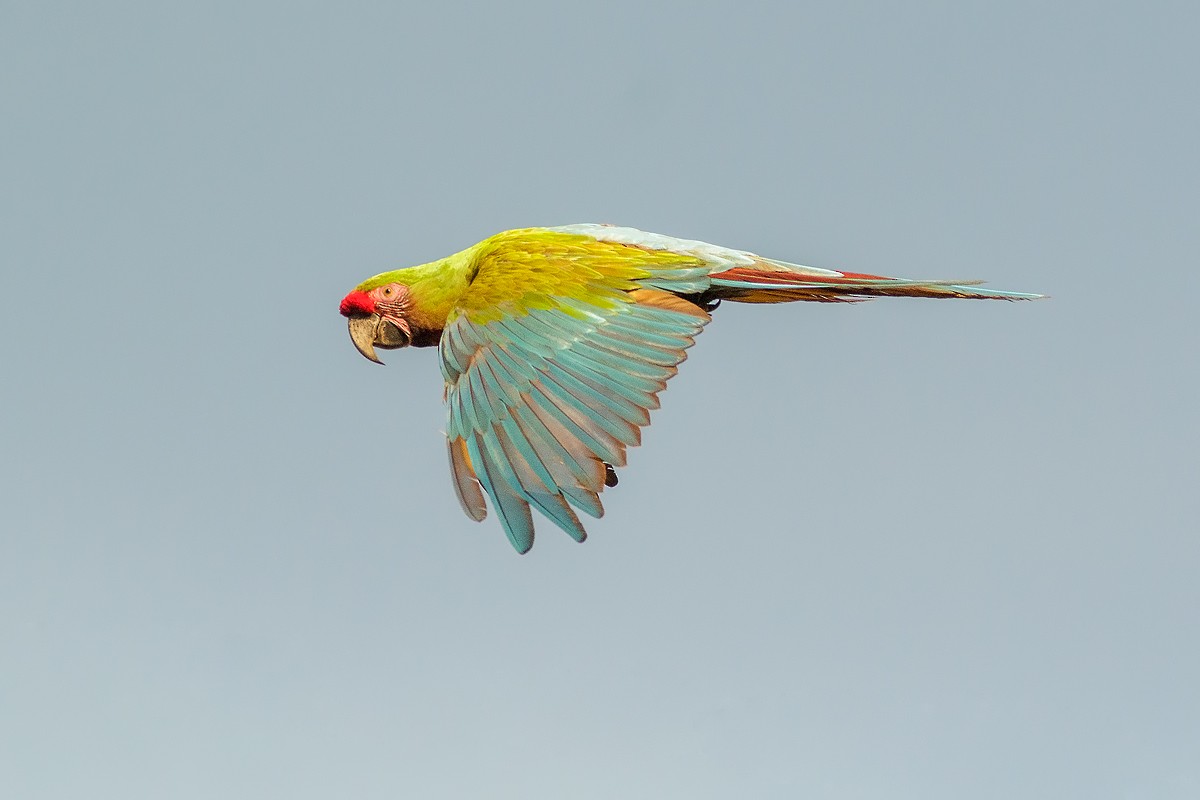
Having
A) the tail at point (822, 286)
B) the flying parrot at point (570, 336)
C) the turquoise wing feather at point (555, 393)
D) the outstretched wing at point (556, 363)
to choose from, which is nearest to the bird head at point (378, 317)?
the flying parrot at point (570, 336)

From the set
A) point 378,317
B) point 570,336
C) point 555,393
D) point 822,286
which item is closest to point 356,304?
point 378,317

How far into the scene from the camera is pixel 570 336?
7.60 m

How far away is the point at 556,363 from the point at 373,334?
8.91 ft

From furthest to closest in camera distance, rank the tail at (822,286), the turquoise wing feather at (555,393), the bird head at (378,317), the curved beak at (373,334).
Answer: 1. the curved beak at (373,334)
2. the bird head at (378,317)
3. the tail at (822,286)
4. the turquoise wing feather at (555,393)

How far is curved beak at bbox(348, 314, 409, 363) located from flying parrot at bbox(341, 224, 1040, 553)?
1.67 ft

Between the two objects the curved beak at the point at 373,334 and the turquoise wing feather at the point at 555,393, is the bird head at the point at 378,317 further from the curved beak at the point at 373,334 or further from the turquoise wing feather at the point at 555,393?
the turquoise wing feather at the point at 555,393

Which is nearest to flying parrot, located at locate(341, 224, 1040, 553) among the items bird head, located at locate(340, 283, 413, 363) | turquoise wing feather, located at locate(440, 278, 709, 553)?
turquoise wing feather, located at locate(440, 278, 709, 553)

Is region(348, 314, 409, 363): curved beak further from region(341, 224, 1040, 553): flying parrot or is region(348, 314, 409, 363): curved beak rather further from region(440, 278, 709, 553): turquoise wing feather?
region(440, 278, 709, 553): turquoise wing feather

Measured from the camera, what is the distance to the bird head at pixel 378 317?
375 inches

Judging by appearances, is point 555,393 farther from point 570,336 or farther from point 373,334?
point 373,334

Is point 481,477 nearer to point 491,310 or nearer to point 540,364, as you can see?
point 540,364

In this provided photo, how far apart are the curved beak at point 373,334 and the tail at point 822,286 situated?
2524mm

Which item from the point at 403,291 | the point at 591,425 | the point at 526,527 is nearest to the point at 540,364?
the point at 591,425

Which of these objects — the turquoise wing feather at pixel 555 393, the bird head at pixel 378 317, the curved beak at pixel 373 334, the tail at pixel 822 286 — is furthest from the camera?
the curved beak at pixel 373 334
